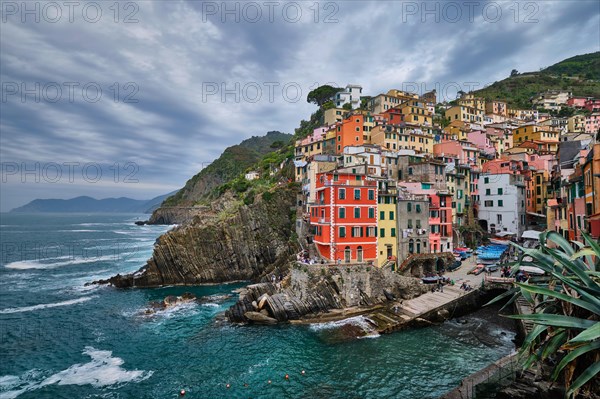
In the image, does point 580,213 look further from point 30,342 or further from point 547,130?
point 547,130

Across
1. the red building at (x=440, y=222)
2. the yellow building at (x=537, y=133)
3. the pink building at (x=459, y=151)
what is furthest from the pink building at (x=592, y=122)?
the red building at (x=440, y=222)

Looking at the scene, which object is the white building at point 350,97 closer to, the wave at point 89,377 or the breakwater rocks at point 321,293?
the breakwater rocks at point 321,293

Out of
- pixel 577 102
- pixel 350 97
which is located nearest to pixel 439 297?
pixel 350 97

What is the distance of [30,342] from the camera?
107ft

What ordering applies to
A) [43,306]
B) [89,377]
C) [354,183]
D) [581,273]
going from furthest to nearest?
[43,306]
[354,183]
[89,377]
[581,273]

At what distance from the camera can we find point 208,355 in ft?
92.6

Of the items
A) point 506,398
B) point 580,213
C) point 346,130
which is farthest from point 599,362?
point 346,130

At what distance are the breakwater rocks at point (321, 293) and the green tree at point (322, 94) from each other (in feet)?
254

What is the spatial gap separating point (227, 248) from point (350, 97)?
61.9 meters

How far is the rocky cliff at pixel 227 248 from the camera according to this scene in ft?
175

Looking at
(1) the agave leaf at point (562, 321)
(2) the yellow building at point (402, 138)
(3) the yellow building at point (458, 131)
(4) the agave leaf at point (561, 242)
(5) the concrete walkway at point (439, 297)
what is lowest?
(5) the concrete walkway at point (439, 297)

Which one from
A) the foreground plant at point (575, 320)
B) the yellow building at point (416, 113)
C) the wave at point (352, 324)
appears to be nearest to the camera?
the foreground plant at point (575, 320)

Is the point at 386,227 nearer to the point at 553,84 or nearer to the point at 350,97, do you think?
the point at 350,97

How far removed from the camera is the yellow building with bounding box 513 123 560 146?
7862 cm
